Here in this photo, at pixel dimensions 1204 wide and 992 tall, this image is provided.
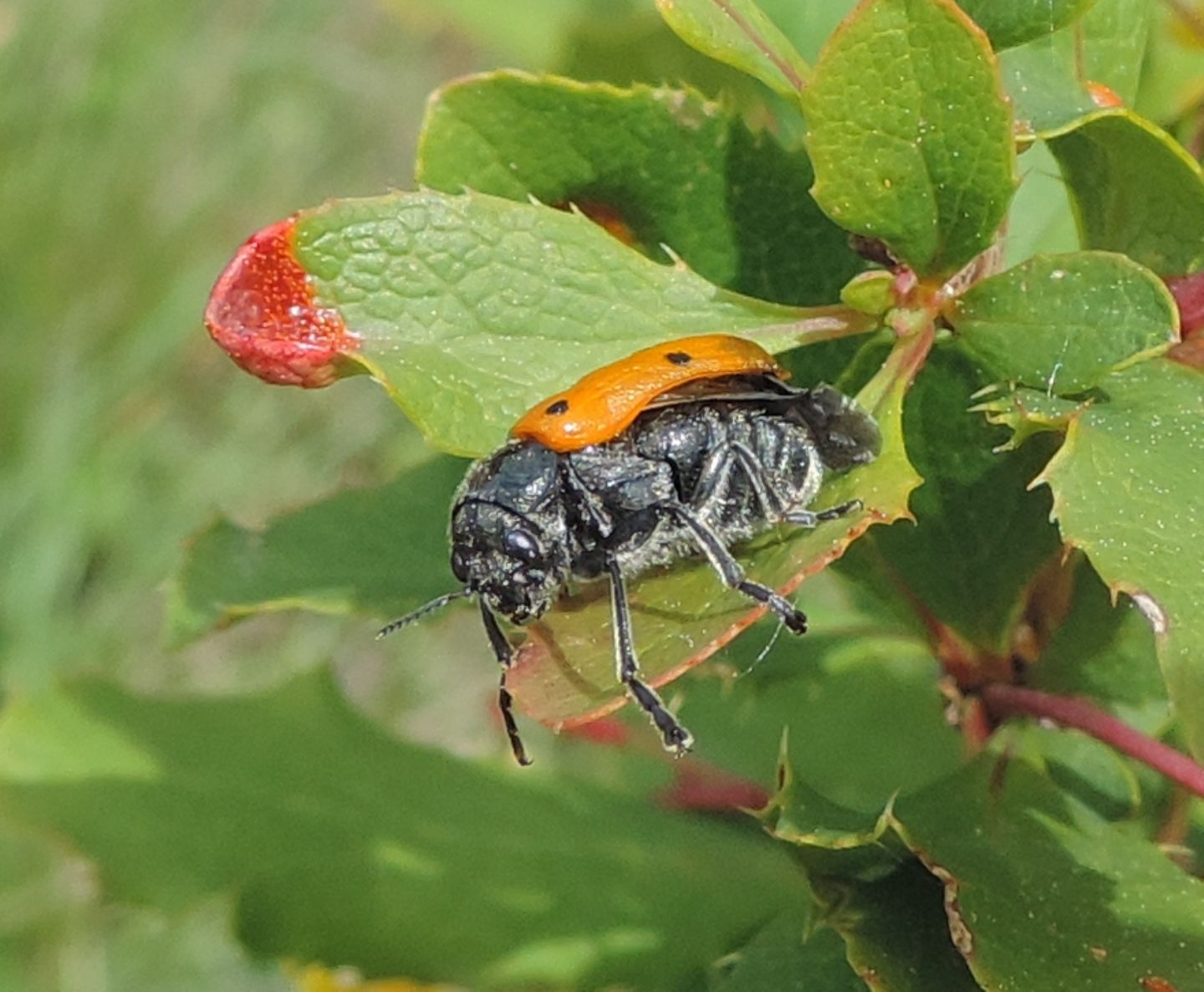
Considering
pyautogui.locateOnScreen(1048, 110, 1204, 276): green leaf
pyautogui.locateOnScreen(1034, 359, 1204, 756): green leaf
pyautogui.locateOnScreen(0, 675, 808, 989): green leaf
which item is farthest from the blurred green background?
pyautogui.locateOnScreen(1034, 359, 1204, 756): green leaf

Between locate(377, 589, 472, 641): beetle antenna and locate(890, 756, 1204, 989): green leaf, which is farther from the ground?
locate(890, 756, 1204, 989): green leaf

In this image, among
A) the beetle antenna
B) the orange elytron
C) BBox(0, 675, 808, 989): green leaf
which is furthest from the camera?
BBox(0, 675, 808, 989): green leaf

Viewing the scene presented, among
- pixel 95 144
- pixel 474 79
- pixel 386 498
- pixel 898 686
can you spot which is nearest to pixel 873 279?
pixel 474 79

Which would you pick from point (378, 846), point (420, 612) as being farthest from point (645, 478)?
point (378, 846)

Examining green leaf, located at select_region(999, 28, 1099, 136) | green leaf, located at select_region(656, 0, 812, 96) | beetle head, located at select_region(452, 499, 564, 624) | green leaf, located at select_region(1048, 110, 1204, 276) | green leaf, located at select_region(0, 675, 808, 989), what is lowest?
green leaf, located at select_region(0, 675, 808, 989)

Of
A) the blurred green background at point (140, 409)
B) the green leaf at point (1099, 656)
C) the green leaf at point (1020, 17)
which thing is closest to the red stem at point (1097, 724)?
the green leaf at point (1099, 656)

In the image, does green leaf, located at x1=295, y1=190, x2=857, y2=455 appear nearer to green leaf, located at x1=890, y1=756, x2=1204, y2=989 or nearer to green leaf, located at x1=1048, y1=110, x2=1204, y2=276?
green leaf, located at x1=1048, y1=110, x2=1204, y2=276

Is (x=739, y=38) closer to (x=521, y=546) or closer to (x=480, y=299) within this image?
(x=480, y=299)
